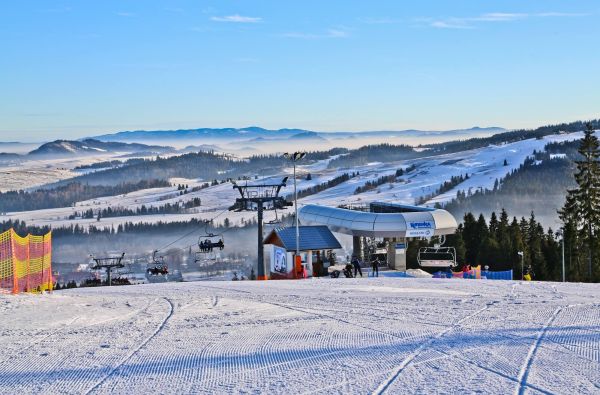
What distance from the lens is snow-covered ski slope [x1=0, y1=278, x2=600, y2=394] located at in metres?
8.86

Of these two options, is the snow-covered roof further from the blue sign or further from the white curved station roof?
the blue sign

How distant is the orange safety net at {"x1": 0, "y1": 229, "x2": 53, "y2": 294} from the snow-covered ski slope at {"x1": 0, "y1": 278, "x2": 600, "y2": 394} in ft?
7.89

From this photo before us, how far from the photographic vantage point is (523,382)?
28.5 ft

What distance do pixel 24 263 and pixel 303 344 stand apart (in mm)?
12056

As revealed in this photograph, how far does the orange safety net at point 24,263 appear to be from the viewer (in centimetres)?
1895

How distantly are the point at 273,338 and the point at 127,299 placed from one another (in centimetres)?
663

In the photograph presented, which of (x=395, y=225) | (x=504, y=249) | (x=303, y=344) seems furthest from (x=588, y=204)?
(x=303, y=344)

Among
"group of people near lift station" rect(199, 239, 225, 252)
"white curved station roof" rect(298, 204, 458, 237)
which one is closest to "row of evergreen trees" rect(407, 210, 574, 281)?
"white curved station roof" rect(298, 204, 458, 237)

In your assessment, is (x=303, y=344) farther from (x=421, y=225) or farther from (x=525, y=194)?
(x=525, y=194)

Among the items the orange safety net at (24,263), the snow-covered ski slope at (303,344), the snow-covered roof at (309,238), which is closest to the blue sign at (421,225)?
the snow-covered roof at (309,238)

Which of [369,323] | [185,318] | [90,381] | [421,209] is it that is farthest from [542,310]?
[421,209]

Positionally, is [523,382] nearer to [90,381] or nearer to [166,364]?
[166,364]

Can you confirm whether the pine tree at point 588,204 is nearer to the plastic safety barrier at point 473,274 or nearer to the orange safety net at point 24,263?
the plastic safety barrier at point 473,274

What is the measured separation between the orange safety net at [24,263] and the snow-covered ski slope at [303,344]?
2.41 m
